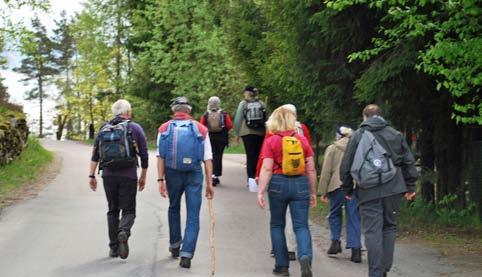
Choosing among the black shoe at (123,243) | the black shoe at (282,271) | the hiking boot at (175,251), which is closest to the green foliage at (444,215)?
the black shoe at (282,271)

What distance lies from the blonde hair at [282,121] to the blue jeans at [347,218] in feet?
5.34

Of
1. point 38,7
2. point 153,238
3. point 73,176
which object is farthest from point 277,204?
point 73,176

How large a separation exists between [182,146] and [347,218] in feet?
7.51

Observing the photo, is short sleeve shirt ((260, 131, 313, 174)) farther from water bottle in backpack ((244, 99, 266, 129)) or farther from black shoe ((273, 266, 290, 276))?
water bottle in backpack ((244, 99, 266, 129))

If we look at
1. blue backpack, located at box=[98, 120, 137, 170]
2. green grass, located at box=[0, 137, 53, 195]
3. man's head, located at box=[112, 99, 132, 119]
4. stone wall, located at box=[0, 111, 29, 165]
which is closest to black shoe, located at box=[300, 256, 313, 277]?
blue backpack, located at box=[98, 120, 137, 170]

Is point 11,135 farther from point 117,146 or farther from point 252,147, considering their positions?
point 117,146

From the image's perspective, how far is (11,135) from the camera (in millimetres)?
21359

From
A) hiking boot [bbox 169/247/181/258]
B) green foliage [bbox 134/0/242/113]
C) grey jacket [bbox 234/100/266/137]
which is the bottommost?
hiking boot [bbox 169/247/181/258]

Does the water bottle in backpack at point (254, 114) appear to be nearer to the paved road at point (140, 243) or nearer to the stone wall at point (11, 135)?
the paved road at point (140, 243)

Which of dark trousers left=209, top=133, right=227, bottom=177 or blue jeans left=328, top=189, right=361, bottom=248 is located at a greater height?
dark trousers left=209, top=133, right=227, bottom=177

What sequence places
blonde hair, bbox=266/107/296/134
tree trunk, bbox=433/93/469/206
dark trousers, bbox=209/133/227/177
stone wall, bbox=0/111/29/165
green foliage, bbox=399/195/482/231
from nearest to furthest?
1. blonde hair, bbox=266/107/296/134
2. green foliage, bbox=399/195/482/231
3. tree trunk, bbox=433/93/469/206
4. dark trousers, bbox=209/133/227/177
5. stone wall, bbox=0/111/29/165

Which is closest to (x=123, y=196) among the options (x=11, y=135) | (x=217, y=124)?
(x=217, y=124)

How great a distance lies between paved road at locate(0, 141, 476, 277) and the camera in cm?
824

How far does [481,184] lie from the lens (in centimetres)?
1184
